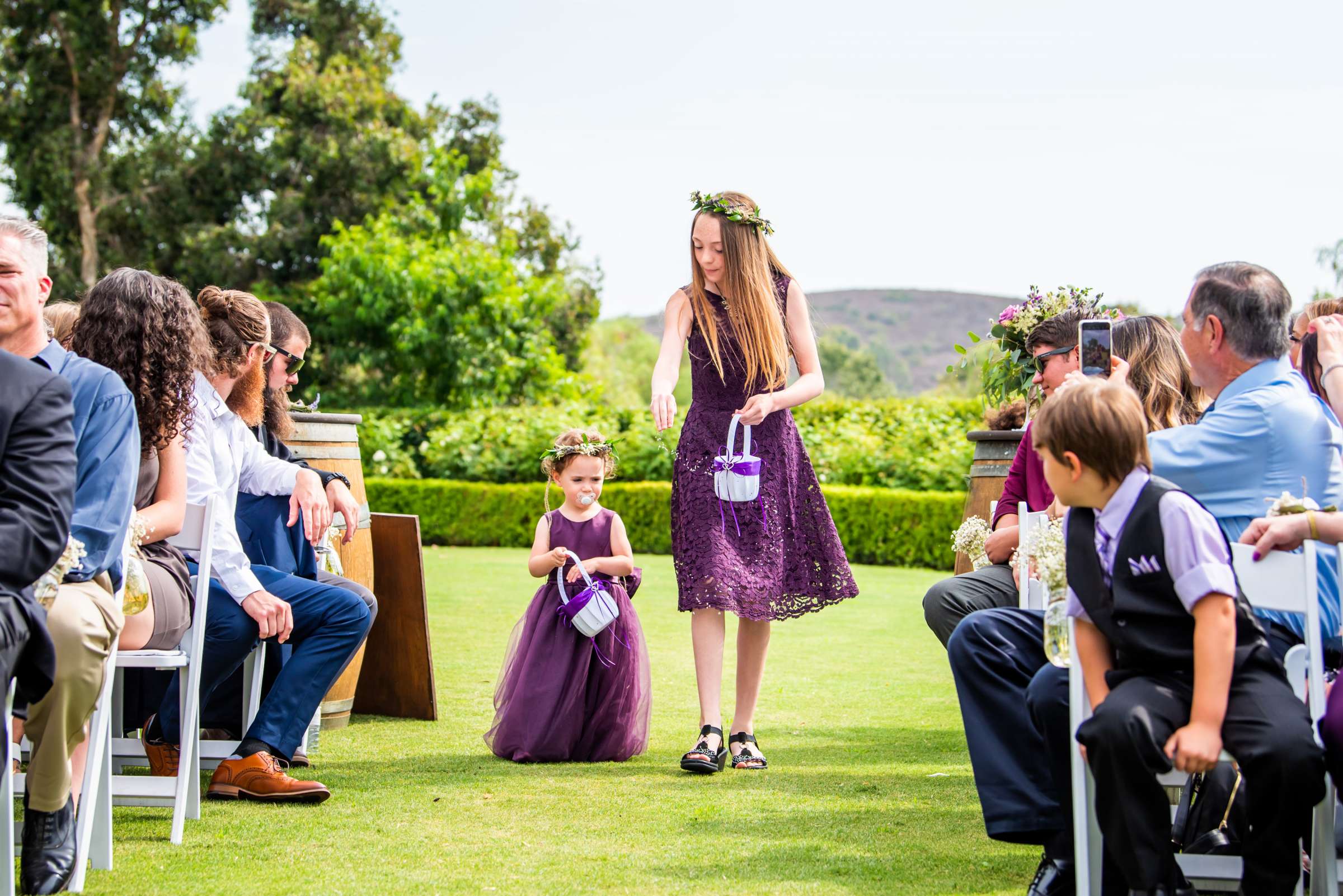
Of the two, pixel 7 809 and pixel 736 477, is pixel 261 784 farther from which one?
pixel 736 477

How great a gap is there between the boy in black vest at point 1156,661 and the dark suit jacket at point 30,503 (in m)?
2.08

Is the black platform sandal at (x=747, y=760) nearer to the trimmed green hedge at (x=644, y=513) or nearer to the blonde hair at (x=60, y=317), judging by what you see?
the blonde hair at (x=60, y=317)

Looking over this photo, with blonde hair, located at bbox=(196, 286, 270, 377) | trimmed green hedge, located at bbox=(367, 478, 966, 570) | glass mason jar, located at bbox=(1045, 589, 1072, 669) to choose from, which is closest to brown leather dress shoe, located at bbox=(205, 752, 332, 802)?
blonde hair, located at bbox=(196, 286, 270, 377)

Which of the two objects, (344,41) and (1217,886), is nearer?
(1217,886)

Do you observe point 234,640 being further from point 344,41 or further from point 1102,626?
point 344,41

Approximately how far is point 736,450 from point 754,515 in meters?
0.25

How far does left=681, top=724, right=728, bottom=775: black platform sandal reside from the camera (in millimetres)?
4281

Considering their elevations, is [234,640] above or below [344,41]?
below

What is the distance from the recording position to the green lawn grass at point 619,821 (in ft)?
9.80

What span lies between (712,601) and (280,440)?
1.85 m

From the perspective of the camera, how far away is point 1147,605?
253 cm

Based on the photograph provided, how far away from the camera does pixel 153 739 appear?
4.12 meters

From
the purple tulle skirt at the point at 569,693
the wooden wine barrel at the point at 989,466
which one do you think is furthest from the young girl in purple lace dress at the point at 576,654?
the wooden wine barrel at the point at 989,466

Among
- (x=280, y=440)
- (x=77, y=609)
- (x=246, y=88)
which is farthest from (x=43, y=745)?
(x=246, y=88)
